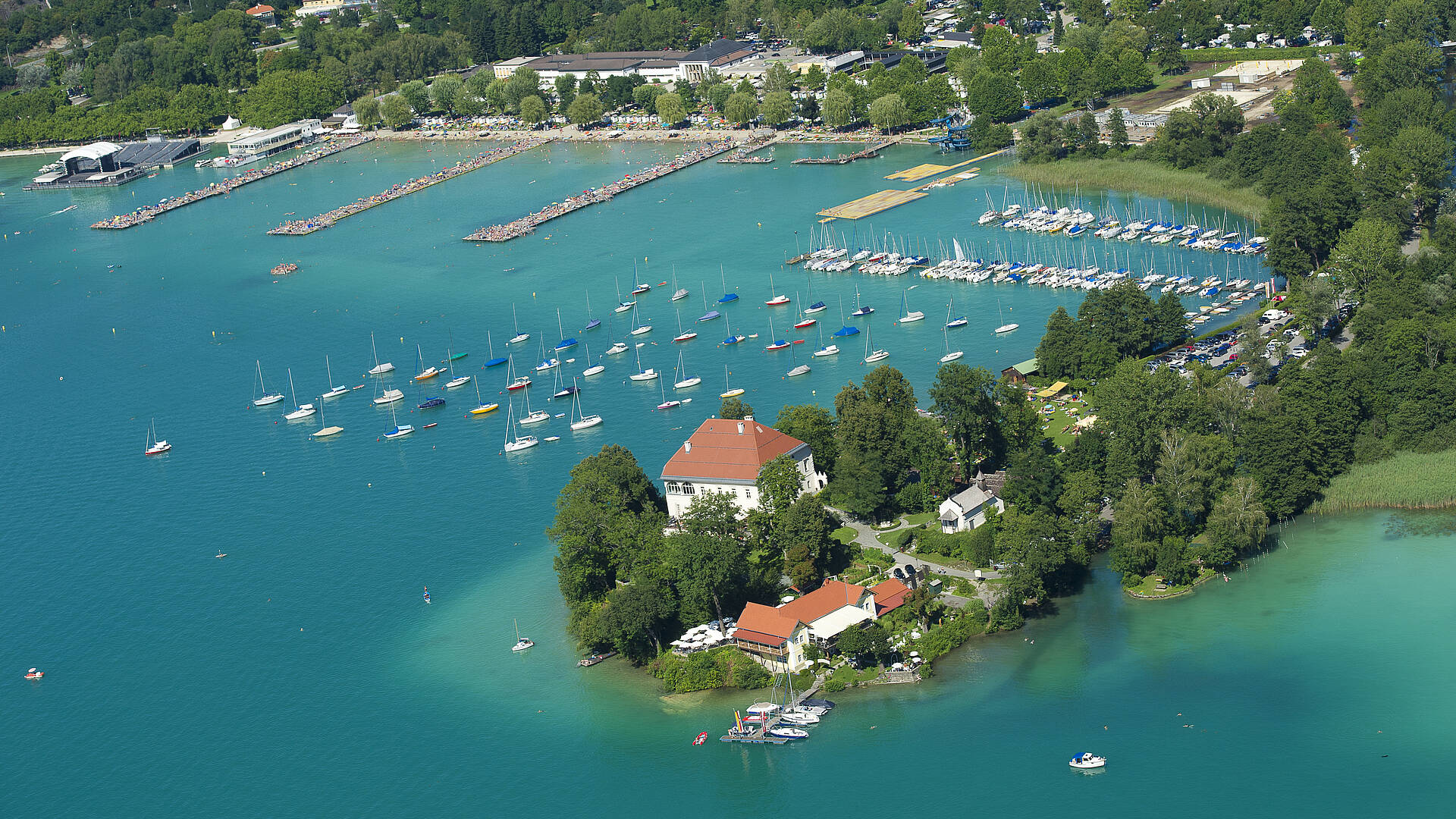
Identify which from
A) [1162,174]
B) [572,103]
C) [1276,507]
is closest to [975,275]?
[1162,174]

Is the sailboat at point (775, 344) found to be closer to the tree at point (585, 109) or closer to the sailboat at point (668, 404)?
the sailboat at point (668, 404)

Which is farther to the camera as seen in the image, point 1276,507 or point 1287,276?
point 1287,276

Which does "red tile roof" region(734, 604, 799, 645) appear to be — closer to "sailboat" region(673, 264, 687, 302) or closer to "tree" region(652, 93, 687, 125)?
"sailboat" region(673, 264, 687, 302)

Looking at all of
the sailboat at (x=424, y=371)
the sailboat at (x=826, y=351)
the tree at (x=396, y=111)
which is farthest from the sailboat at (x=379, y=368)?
the tree at (x=396, y=111)

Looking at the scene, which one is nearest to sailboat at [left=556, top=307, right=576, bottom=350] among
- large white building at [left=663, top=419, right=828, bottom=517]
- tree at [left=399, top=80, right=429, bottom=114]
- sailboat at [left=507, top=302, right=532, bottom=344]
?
sailboat at [left=507, top=302, right=532, bottom=344]

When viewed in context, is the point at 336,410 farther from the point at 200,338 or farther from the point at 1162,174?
the point at 1162,174

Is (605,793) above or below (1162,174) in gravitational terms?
below
